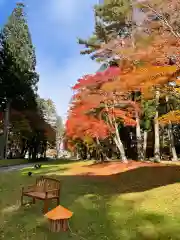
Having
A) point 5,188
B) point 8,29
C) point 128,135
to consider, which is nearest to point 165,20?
point 5,188

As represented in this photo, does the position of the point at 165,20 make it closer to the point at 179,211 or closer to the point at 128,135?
the point at 179,211

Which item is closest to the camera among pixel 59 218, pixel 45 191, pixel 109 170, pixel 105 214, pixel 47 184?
→ pixel 59 218

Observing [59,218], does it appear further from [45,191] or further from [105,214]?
[45,191]

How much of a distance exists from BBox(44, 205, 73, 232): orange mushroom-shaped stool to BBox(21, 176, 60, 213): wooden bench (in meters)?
1.54

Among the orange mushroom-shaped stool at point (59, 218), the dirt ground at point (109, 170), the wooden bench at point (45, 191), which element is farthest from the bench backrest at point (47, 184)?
the dirt ground at point (109, 170)

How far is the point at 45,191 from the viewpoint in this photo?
10055 mm

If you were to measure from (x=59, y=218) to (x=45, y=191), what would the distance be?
2.55 metres

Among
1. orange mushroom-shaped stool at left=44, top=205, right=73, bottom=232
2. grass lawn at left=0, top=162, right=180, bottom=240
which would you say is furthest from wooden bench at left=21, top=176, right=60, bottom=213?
orange mushroom-shaped stool at left=44, top=205, right=73, bottom=232

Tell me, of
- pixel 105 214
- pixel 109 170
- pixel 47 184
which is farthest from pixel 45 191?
pixel 109 170

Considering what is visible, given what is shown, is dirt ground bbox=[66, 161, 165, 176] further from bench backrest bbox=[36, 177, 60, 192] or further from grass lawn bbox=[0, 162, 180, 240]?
bench backrest bbox=[36, 177, 60, 192]

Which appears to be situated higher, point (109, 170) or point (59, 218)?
point (109, 170)

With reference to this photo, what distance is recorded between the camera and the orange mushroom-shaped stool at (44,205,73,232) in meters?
7.69

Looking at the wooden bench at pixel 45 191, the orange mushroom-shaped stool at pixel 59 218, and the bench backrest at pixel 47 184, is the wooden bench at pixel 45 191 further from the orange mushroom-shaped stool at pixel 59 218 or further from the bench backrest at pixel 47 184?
the orange mushroom-shaped stool at pixel 59 218

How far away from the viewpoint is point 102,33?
2586 centimetres
